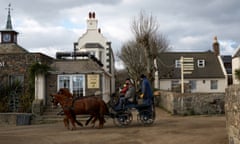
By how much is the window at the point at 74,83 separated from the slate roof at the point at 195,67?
20580 mm

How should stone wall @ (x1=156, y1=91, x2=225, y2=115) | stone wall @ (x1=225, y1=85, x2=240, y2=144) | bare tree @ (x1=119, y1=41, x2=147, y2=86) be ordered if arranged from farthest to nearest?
bare tree @ (x1=119, y1=41, x2=147, y2=86) → stone wall @ (x1=156, y1=91, x2=225, y2=115) → stone wall @ (x1=225, y1=85, x2=240, y2=144)

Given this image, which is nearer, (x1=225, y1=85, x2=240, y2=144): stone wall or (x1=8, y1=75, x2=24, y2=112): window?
(x1=225, y1=85, x2=240, y2=144): stone wall

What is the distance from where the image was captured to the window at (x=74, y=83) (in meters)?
24.1

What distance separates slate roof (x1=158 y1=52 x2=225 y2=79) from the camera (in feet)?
143

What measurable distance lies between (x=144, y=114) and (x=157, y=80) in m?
27.1

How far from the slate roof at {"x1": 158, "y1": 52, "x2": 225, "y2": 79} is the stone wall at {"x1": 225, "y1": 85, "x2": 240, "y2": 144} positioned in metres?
33.6

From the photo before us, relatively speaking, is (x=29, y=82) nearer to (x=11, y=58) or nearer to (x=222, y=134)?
(x=11, y=58)

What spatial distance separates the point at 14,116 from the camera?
71.8ft

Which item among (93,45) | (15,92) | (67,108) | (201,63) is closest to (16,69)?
(15,92)

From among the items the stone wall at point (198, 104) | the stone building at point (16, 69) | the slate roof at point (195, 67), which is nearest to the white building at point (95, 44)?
the slate roof at point (195, 67)

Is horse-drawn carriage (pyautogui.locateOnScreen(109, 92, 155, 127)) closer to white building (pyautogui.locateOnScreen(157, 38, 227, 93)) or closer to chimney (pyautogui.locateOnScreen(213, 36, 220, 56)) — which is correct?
white building (pyautogui.locateOnScreen(157, 38, 227, 93))

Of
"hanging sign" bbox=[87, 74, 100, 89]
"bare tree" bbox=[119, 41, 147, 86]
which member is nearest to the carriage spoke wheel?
"hanging sign" bbox=[87, 74, 100, 89]

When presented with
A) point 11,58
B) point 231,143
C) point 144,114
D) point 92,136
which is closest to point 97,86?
point 11,58

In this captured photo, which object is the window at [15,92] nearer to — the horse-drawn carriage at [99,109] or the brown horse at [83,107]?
the horse-drawn carriage at [99,109]
